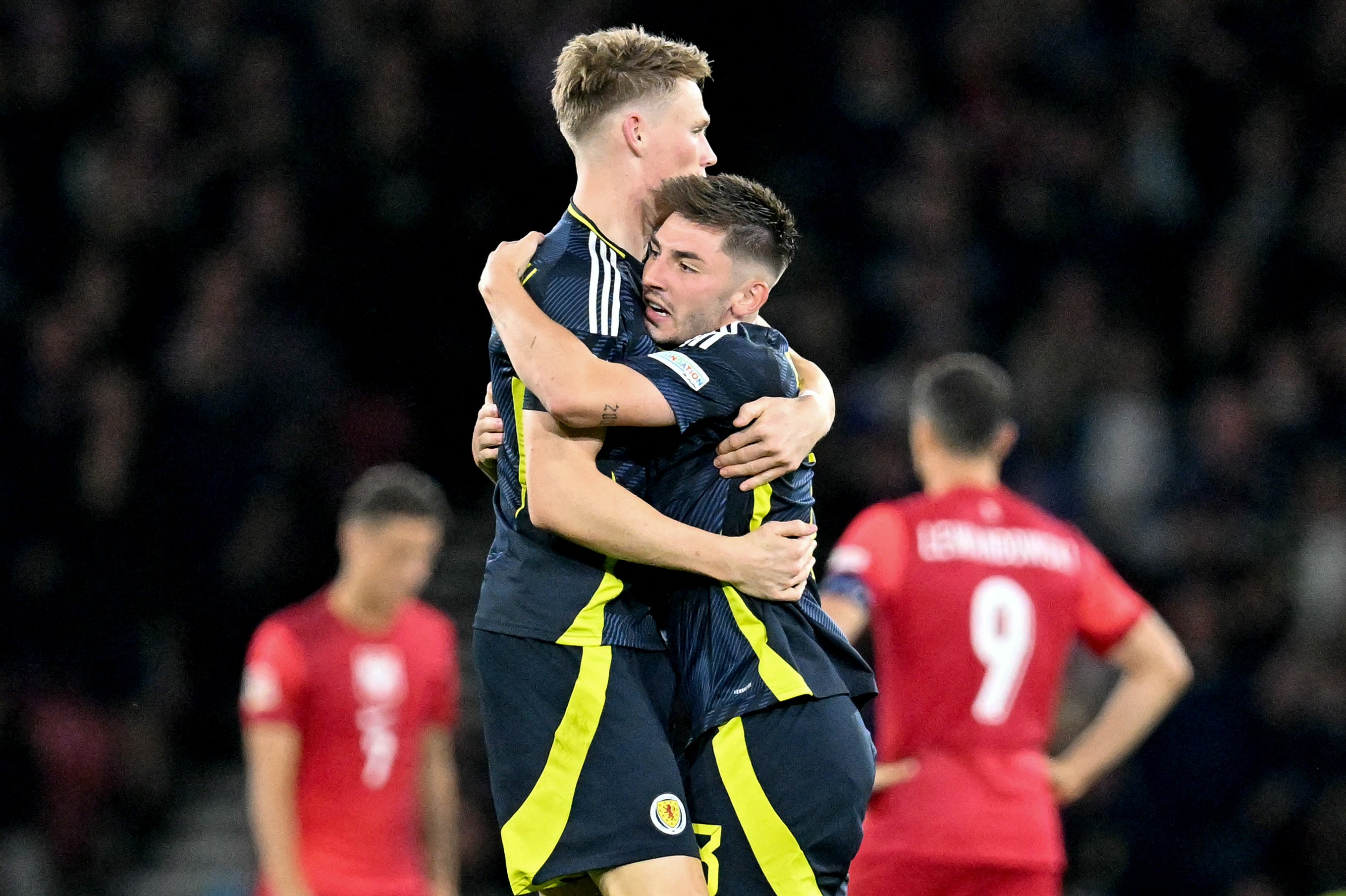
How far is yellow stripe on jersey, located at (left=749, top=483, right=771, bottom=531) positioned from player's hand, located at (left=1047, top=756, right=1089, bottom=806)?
2.26 m

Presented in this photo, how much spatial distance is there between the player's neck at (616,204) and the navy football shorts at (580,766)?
886 millimetres

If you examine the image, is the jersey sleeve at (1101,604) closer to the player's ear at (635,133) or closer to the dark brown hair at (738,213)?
the dark brown hair at (738,213)

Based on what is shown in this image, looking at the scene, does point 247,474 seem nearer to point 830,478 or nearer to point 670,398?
point 830,478

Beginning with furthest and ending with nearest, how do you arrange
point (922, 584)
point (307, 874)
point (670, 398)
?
1. point (307, 874)
2. point (922, 584)
3. point (670, 398)

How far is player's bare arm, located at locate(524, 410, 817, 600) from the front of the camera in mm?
3340

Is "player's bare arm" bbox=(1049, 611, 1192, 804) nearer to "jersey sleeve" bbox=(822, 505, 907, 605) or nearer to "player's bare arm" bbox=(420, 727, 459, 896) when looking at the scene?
"jersey sleeve" bbox=(822, 505, 907, 605)

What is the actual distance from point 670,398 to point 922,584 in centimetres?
199

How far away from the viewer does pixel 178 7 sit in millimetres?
10625

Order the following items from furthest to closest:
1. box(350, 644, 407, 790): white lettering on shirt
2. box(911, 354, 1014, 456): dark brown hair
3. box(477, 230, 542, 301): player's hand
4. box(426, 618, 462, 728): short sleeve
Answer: box(426, 618, 462, 728): short sleeve < box(350, 644, 407, 790): white lettering on shirt < box(911, 354, 1014, 456): dark brown hair < box(477, 230, 542, 301): player's hand

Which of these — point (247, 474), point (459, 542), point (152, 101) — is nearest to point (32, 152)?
point (152, 101)

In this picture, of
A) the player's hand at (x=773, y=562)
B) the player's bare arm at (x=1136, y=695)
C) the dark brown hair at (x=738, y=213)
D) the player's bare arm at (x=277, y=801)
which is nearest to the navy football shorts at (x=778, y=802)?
the player's hand at (x=773, y=562)

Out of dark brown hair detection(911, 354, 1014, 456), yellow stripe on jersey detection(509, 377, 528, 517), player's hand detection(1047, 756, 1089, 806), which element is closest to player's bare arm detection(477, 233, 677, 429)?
Answer: yellow stripe on jersey detection(509, 377, 528, 517)

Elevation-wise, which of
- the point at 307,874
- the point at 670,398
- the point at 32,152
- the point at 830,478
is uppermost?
the point at 32,152

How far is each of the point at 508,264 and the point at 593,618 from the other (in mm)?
763
